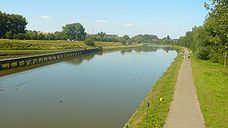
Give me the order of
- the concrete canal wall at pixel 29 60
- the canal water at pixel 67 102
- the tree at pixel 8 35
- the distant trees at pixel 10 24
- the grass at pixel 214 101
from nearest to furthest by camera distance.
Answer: the grass at pixel 214 101, the canal water at pixel 67 102, the concrete canal wall at pixel 29 60, the tree at pixel 8 35, the distant trees at pixel 10 24

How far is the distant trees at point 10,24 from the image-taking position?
297 feet

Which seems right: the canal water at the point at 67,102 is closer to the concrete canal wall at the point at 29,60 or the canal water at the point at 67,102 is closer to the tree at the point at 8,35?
the concrete canal wall at the point at 29,60

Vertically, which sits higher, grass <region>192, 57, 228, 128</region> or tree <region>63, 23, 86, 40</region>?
tree <region>63, 23, 86, 40</region>

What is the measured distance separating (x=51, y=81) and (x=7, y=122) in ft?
53.0

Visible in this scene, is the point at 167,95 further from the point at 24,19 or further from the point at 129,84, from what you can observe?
the point at 24,19

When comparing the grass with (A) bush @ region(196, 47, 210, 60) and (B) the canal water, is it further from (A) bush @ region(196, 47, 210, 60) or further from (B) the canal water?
(A) bush @ region(196, 47, 210, 60)

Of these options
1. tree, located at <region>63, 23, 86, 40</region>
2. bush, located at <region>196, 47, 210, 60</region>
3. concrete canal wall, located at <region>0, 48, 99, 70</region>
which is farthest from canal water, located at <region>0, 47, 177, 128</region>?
tree, located at <region>63, 23, 86, 40</region>

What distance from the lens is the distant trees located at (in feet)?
297

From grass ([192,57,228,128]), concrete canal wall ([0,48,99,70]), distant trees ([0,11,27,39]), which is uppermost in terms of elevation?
distant trees ([0,11,27,39])

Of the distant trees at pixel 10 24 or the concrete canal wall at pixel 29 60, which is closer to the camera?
the concrete canal wall at pixel 29 60

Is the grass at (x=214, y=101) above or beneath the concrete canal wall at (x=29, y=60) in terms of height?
above

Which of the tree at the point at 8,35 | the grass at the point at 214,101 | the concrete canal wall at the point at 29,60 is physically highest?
the tree at the point at 8,35

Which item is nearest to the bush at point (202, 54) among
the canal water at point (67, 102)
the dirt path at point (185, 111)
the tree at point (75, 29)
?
the canal water at point (67, 102)

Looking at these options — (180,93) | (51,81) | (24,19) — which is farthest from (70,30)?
(180,93)
